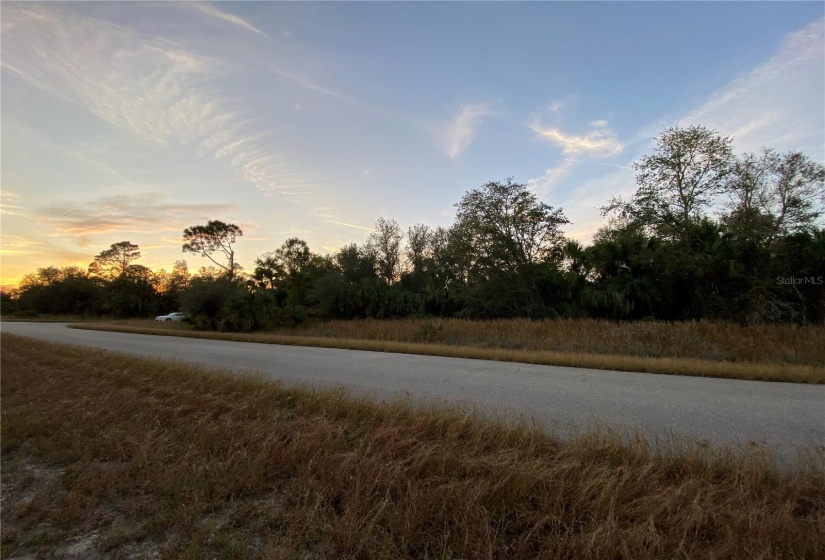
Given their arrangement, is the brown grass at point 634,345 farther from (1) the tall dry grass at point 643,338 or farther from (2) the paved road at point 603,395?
(2) the paved road at point 603,395

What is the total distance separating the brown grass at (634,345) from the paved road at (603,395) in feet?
2.50

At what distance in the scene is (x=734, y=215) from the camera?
19500 mm

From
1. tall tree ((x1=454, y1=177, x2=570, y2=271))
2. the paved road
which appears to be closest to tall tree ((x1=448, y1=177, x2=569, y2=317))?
tall tree ((x1=454, y1=177, x2=570, y2=271))

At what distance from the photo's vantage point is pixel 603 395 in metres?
6.24

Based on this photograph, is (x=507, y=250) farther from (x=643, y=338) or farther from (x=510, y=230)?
(x=643, y=338)

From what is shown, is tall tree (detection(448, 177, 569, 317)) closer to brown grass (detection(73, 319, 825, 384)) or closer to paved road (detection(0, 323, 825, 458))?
brown grass (detection(73, 319, 825, 384))

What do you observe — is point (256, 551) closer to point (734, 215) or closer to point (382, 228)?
point (734, 215)

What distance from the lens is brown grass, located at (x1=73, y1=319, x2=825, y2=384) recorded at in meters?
8.53

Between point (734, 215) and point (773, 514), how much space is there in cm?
2210

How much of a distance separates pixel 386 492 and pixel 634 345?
478 inches

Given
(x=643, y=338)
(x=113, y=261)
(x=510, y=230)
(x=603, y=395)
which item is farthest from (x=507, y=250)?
(x=113, y=261)

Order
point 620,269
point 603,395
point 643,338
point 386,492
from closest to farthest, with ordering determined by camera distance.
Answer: point 386,492, point 603,395, point 643,338, point 620,269

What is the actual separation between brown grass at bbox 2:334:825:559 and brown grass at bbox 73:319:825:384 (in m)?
5.66

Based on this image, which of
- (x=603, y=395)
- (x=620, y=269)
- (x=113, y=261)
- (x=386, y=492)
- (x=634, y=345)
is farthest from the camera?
(x=113, y=261)
